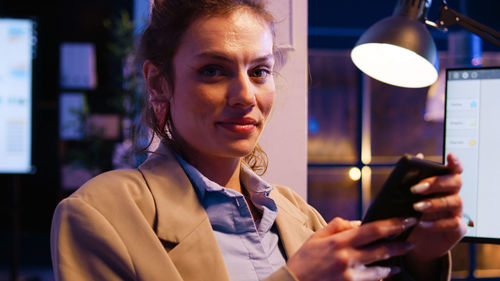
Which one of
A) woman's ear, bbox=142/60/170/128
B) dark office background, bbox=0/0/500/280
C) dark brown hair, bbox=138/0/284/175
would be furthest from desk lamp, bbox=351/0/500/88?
dark office background, bbox=0/0/500/280

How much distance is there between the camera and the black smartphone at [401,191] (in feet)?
2.33

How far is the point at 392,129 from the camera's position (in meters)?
3.37

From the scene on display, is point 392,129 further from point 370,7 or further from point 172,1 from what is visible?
point 172,1

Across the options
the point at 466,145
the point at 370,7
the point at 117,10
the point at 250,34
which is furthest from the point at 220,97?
the point at 117,10

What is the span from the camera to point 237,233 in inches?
37.7

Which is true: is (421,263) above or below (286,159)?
below

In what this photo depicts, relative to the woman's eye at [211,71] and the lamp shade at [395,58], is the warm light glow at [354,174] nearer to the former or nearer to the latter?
the lamp shade at [395,58]

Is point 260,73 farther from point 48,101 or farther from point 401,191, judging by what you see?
point 48,101

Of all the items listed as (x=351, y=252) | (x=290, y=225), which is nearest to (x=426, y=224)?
(x=351, y=252)

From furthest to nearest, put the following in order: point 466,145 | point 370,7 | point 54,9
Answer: point 54,9
point 370,7
point 466,145

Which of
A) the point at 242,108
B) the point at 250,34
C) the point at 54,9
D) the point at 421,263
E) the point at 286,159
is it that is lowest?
the point at 421,263

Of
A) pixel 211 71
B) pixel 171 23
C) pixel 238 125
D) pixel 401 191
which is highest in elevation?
pixel 171 23

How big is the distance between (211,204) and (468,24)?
785 millimetres

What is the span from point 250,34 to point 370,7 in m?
1.58
